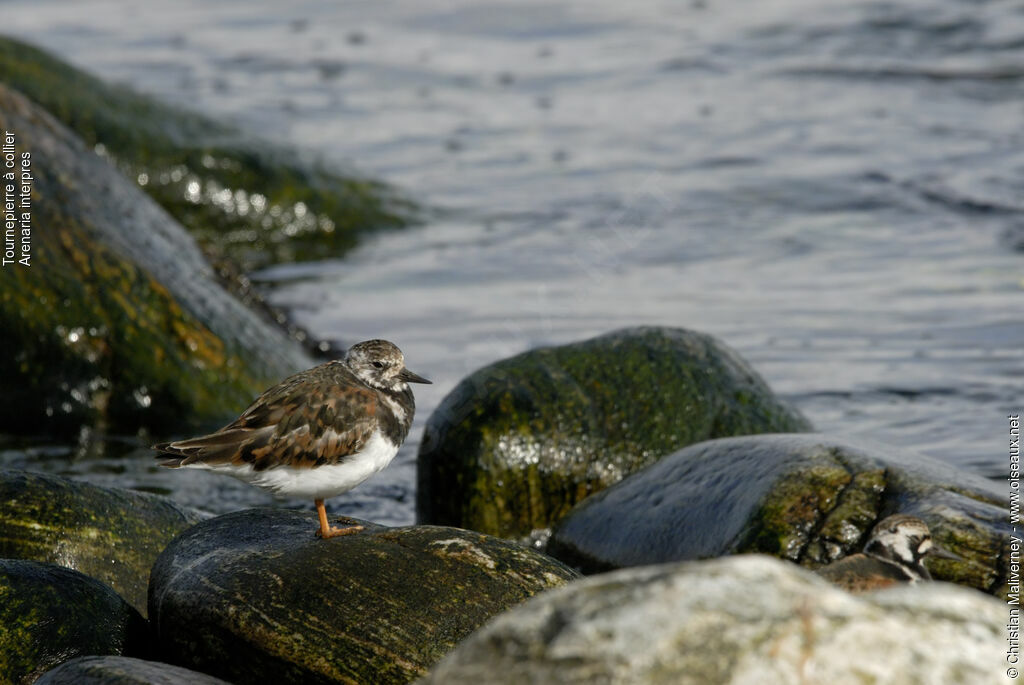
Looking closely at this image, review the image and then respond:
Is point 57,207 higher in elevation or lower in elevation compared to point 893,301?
higher

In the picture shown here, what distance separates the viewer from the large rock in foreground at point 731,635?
201cm

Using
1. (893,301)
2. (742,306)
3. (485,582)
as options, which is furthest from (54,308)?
(893,301)

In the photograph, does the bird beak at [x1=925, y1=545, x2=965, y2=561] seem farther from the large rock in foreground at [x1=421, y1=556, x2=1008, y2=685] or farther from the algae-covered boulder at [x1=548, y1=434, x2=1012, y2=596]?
the large rock in foreground at [x1=421, y1=556, x2=1008, y2=685]

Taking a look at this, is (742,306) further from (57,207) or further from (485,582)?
(485,582)

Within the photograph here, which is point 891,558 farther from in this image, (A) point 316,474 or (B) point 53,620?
(B) point 53,620

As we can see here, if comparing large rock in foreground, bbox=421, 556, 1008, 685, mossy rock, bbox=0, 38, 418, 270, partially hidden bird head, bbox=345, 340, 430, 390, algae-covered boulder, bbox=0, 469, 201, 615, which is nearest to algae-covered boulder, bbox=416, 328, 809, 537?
partially hidden bird head, bbox=345, 340, 430, 390

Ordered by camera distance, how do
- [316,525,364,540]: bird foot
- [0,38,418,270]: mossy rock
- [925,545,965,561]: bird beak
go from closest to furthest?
1. [925,545,965,561]: bird beak
2. [316,525,364,540]: bird foot
3. [0,38,418,270]: mossy rock

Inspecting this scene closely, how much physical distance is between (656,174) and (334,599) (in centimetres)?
862

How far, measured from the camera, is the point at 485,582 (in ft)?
13.1

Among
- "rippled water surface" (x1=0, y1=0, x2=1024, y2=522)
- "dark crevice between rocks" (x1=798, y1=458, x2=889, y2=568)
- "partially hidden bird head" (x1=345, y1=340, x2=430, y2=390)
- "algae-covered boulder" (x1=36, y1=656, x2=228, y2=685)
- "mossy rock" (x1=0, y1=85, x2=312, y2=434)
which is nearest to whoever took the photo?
"algae-covered boulder" (x1=36, y1=656, x2=228, y2=685)

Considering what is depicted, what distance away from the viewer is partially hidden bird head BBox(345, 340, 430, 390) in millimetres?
4770

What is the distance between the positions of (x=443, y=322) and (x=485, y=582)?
5.10m

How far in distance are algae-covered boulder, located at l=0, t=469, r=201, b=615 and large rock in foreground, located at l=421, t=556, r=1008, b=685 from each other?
113 inches

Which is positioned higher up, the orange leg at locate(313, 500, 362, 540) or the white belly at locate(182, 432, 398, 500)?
the white belly at locate(182, 432, 398, 500)
